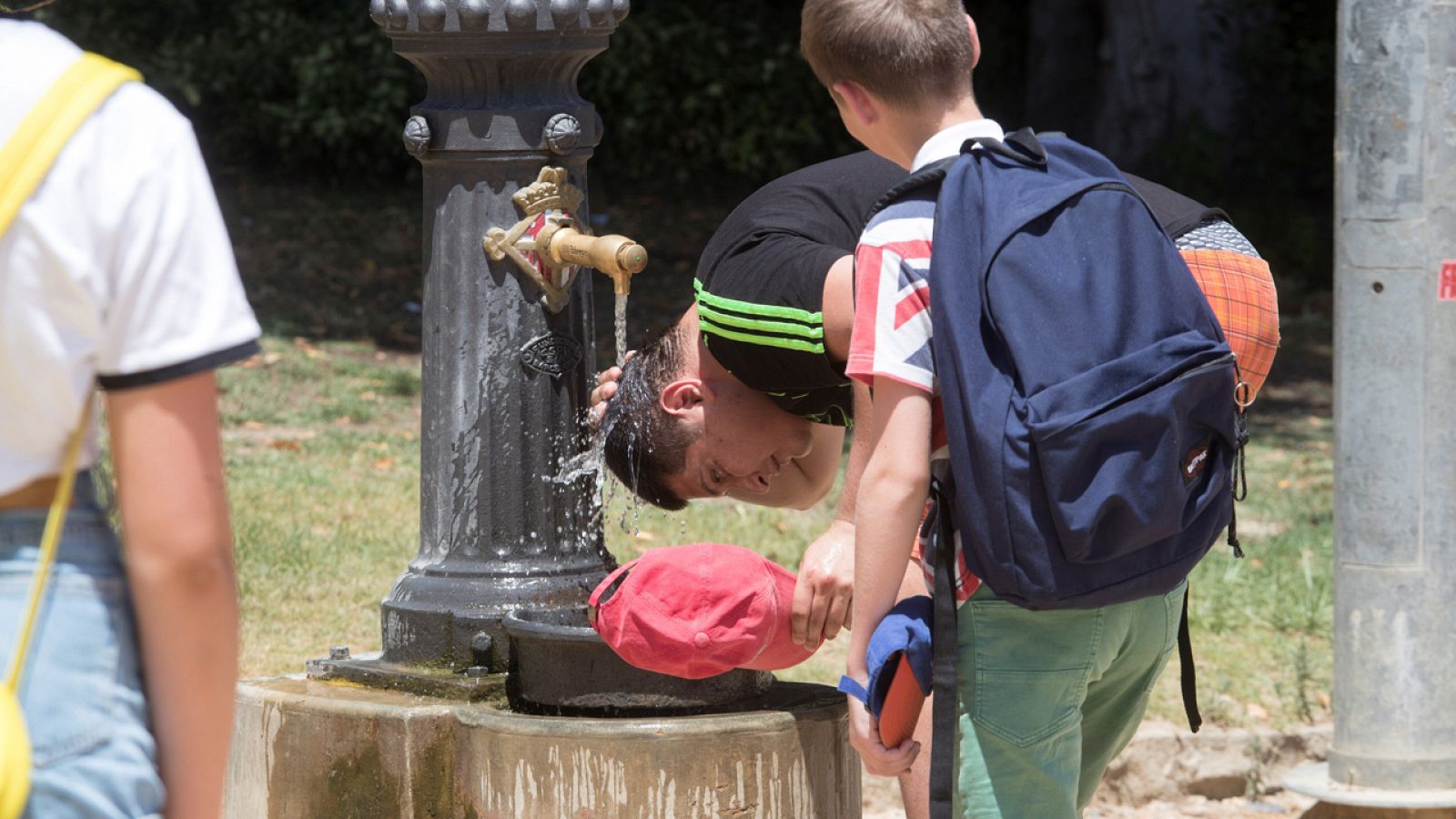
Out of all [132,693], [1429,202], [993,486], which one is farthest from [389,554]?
[132,693]

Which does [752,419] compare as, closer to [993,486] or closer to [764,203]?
[764,203]

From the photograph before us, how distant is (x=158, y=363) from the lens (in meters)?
1.47

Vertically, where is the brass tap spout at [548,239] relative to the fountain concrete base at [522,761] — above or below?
above

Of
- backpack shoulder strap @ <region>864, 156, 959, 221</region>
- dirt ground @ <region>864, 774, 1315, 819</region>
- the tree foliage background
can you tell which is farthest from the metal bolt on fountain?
the tree foliage background

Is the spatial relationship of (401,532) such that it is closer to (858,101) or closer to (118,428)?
(858,101)

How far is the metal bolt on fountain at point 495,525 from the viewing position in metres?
3.18

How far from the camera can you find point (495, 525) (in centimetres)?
346

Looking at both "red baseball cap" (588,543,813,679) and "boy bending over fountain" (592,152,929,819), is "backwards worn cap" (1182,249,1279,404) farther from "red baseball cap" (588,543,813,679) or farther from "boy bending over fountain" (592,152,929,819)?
"red baseball cap" (588,543,813,679)

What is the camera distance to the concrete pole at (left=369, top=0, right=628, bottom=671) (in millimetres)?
3367

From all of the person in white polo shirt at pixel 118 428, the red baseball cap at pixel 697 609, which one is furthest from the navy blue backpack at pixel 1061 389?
the person in white polo shirt at pixel 118 428

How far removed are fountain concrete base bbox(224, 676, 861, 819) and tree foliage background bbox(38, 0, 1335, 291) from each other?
9099mm

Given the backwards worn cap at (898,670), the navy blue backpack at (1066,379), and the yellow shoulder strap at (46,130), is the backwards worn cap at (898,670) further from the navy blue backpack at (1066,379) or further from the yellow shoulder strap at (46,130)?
the yellow shoulder strap at (46,130)

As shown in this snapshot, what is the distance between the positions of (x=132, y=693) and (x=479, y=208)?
197 cm

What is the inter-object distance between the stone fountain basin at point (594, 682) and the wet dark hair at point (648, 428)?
11.0 inches
